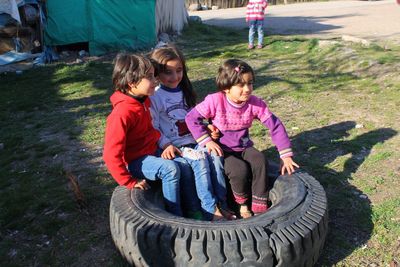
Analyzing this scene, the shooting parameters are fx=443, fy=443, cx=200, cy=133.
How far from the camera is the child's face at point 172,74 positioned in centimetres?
345

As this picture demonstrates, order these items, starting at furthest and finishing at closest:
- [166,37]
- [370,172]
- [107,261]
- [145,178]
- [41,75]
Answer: [166,37] < [41,75] < [370,172] < [145,178] < [107,261]

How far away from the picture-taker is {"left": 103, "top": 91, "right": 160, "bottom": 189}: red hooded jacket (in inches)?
116

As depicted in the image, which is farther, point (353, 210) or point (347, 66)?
point (347, 66)

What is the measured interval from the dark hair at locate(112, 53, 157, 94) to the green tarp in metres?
8.80

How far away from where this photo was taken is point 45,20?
11.1m

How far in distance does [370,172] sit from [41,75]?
7.22m

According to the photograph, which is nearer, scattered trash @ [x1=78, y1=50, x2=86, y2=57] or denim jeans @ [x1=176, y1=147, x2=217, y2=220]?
denim jeans @ [x1=176, y1=147, x2=217, y2=220]

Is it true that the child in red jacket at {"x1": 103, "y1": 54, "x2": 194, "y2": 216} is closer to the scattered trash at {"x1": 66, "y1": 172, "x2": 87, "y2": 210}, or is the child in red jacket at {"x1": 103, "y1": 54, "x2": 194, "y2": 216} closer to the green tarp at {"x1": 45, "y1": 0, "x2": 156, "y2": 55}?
the scattered trash at {"x1": 66, "y1": 172, "x2": 87, "y2": 210}

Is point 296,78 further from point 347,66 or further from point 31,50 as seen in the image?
point 31,50

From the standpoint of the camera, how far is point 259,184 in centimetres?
324

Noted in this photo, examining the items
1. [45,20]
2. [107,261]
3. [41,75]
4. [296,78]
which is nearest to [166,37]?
[45,20]

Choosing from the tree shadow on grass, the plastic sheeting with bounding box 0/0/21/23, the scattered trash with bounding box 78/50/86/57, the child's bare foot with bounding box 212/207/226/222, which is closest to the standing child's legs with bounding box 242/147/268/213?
the child's bare foot with bounding box 212/207/226/222

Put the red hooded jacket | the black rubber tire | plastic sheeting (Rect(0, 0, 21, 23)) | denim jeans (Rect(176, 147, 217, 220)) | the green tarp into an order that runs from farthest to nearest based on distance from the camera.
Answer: the green tarp
plastic sheeting (Rect(0, 0, 21, 23))
denim jeans (Rect(176, 147, 217, 220))
the red hooded jacket
the black rubber tire

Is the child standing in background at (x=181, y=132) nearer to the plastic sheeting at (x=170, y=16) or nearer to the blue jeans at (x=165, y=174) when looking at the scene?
the blue jeans at (x=165, y=174)
